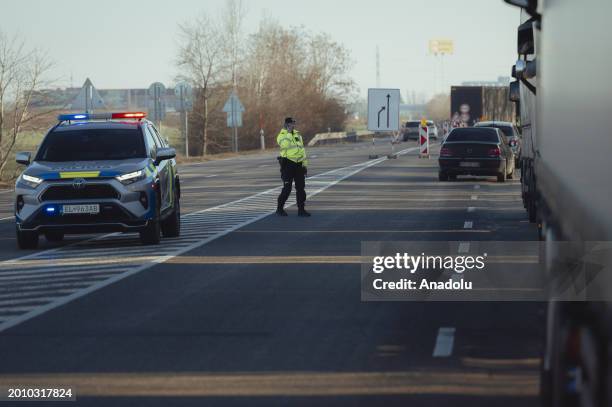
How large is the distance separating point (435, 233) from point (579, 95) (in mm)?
14066

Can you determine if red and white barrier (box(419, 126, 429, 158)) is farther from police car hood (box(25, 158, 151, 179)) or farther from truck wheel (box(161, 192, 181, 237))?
police car hood (box(25, 158, 151, 179))

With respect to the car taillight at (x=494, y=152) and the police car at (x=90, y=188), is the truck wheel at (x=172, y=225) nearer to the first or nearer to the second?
the police car at (x=90, y=188)

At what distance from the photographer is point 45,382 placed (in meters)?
8.11

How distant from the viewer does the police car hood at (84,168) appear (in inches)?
690

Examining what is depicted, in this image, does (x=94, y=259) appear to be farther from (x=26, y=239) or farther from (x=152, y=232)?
(x=26, y=239)

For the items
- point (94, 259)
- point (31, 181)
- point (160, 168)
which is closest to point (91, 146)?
point (160, 168)

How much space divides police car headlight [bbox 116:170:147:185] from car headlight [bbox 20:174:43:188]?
102cm

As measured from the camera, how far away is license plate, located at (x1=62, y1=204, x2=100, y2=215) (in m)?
17.5

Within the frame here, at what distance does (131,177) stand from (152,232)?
78 cm

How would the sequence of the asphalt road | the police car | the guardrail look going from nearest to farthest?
the asphalt road, the police car, the guardrail

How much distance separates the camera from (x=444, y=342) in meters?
9.53

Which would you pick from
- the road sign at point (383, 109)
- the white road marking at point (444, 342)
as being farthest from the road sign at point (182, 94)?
the white road marking at point (444, 342)

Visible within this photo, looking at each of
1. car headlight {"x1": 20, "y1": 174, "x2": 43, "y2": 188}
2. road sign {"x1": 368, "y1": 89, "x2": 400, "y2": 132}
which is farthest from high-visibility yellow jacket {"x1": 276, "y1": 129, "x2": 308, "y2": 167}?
road sign {"x1": 368, "y1": 89, "x2": 400, "y2": 132}

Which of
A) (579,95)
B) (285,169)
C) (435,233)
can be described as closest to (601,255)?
(579,95)
